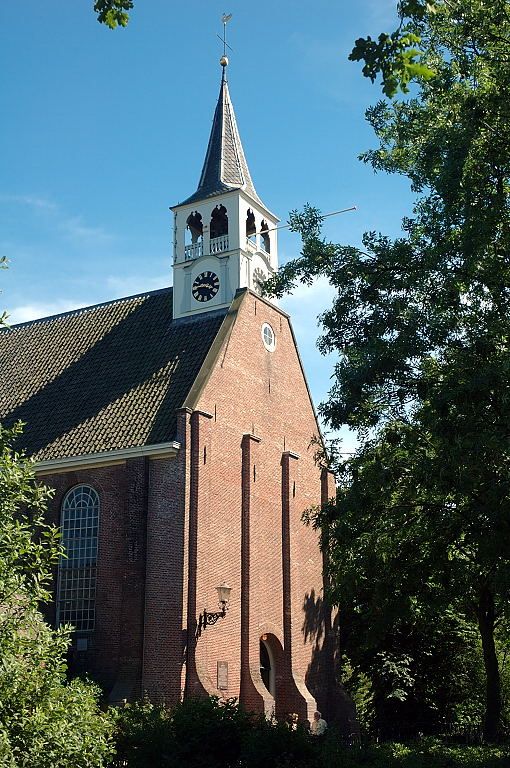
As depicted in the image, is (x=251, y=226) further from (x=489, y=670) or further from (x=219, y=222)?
(x=489, y=670)

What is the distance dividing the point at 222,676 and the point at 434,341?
13060 mm

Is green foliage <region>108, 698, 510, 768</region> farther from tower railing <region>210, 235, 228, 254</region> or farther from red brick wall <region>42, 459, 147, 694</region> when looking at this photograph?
tower railing <region>210, 235, 228, 254</region>

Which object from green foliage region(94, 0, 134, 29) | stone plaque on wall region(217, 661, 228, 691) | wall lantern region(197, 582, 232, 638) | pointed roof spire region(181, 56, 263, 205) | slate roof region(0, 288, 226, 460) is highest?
pointed roof spire region(181, 56, 263, 205)

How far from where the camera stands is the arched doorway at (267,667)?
93.1 ft

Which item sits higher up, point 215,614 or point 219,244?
point 219,244

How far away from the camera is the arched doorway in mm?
28375

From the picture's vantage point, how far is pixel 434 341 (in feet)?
56.7

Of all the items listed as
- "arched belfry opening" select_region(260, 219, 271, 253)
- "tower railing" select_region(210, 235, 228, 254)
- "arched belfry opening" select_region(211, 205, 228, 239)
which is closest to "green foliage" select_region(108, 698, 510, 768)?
"tower railing" select_region(210, 235, 228, 254)

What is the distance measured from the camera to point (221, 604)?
2567cm

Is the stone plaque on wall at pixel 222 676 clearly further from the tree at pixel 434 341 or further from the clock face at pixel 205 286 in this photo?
the clock face at pixel 205 286

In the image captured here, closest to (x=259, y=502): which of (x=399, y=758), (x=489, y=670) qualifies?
(x=489, y=670)

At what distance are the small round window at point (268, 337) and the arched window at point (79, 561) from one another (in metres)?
8.09

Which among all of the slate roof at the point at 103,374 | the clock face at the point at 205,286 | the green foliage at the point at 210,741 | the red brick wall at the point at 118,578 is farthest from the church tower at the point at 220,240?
the green foliage at the point at 210,741

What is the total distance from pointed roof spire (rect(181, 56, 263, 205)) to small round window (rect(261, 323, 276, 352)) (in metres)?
5.05
